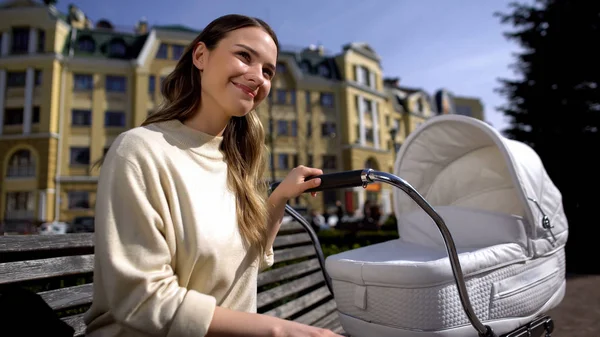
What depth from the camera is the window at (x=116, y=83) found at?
28547 millimetres

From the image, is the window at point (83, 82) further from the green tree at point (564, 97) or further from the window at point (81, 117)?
the green tree at point (564, 97)

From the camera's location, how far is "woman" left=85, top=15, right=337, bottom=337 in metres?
0.92

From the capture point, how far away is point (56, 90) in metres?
27.3

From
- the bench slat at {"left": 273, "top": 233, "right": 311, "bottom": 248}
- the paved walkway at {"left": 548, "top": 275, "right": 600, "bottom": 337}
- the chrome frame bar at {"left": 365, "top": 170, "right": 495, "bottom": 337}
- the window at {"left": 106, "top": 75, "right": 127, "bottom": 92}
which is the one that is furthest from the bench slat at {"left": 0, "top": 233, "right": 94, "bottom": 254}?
the window at {"left": 106, "top": 75, "right": 127, "bottom": 92}

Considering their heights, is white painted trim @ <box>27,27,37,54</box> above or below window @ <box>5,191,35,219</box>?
above

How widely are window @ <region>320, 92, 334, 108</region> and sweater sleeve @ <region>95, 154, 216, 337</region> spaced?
110 feet

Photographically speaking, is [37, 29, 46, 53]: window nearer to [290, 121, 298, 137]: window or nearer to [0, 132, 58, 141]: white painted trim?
[0, 132, 58, 141]: white painted trim

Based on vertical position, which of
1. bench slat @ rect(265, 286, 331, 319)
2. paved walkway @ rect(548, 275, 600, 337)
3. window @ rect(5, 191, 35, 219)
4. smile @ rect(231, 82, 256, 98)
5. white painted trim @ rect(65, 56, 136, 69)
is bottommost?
paved walkway @ rect(548, 275, 600, 337)

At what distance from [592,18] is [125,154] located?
1637cm

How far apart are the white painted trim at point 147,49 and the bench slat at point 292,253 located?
2883 cm

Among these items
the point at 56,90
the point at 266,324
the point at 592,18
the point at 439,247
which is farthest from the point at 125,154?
the point at 56,90

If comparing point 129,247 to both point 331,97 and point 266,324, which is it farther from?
point 331,97

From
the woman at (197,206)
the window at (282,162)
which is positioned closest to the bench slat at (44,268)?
the woman at (197,206)

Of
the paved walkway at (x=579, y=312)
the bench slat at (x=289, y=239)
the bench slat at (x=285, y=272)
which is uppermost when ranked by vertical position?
the bench slat at (x=289, y=239)
